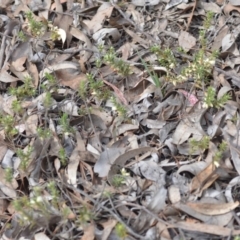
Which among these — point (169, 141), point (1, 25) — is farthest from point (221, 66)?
point (1, 25)

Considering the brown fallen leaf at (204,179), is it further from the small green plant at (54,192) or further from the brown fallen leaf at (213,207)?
the small green plant at (54,192)

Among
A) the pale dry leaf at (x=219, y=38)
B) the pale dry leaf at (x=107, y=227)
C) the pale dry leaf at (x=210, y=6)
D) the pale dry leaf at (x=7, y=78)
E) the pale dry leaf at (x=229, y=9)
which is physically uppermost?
the pale dry leaf at (x=229, y=9)

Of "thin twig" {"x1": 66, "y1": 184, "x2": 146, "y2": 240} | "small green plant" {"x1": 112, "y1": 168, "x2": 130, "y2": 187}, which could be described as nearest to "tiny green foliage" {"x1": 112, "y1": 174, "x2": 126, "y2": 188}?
"small green plant" {"x1": 112, "y1": 168, "x2": 130, "y2": 187}

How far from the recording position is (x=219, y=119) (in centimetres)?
232

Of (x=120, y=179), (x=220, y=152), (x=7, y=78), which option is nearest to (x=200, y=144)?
(x=220, y=152)

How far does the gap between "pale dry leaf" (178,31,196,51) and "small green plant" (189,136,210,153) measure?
586mm

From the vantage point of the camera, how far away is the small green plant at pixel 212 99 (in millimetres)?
2203

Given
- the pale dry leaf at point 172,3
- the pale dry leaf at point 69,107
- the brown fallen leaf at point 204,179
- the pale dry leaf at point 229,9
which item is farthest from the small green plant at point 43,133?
the pale dry leaf at point 229,9

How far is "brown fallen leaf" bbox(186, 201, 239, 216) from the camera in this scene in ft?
6.67

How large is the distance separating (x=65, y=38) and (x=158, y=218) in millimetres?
1126

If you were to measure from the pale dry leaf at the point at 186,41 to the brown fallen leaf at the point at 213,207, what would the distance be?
0.85 m

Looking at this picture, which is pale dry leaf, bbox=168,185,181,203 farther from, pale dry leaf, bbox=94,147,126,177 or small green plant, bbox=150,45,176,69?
small green plant, bbox=150,45,176,69

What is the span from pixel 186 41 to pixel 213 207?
924mm

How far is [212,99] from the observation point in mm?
2223
